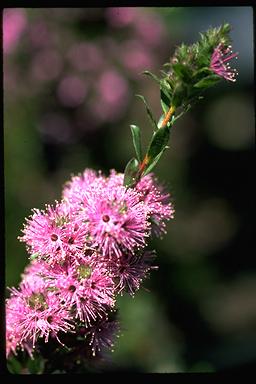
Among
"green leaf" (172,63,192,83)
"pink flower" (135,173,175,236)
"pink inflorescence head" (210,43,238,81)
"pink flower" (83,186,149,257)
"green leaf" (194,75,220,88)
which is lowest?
"pink flower" (83,186,149,257)

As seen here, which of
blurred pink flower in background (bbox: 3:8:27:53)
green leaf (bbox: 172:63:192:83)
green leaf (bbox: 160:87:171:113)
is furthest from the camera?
blurred pink flower in background (bbox: 3:8:27:53)

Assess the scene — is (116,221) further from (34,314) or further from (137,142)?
(34,314)

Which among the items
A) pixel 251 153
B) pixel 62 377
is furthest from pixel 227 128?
pixel 62 377

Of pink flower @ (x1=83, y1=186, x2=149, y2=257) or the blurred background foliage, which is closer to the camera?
pink flower @ (x1=83, y1=186, x2=149, y2=257)

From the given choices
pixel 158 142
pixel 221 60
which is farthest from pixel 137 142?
pixel 221 60

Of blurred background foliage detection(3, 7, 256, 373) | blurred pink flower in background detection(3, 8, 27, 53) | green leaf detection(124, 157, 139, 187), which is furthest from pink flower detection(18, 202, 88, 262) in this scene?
blurred pink flower in background detection(3, 8, 27, 53)

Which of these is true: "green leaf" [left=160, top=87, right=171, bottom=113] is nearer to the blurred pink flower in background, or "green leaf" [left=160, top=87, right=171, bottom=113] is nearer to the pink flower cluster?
the pink flower cluster
